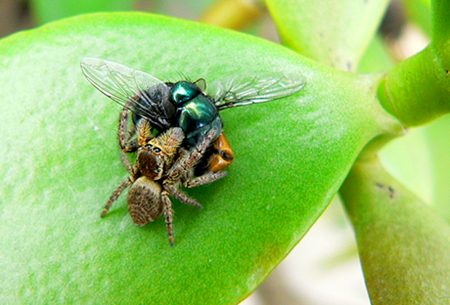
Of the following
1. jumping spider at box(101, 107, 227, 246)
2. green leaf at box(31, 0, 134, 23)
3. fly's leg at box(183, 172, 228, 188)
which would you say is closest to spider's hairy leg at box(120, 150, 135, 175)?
jumping spider at box(101, 107, 227, 246)

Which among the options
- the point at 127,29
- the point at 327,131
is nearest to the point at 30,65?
the point at 127,29

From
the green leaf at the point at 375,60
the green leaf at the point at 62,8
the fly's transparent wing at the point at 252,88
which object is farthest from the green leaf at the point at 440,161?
the green leaf at the point at 62,8

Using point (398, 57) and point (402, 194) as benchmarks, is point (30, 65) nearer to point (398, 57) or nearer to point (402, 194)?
point (402, 194)

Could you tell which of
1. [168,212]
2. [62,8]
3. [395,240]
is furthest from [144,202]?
[62,8]

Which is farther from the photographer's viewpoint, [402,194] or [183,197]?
[402,194]

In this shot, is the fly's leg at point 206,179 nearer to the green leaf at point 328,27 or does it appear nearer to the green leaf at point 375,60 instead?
the green leaf at point 328,27

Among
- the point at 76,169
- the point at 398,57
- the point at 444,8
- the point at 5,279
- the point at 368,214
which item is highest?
the point at 444,8

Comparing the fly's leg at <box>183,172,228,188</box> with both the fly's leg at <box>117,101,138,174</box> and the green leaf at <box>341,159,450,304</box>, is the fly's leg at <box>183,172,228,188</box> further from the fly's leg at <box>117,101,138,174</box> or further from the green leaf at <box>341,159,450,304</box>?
the green leaf at <box>341,159,450,304</box>
